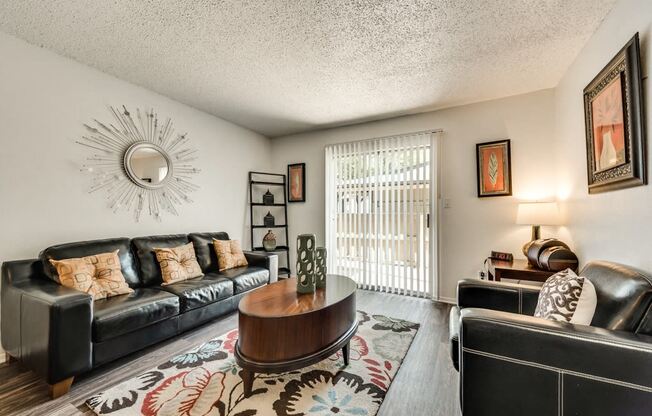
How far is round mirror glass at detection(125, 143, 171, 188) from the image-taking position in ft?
9.29

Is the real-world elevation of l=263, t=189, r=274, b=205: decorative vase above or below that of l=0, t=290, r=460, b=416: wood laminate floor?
above

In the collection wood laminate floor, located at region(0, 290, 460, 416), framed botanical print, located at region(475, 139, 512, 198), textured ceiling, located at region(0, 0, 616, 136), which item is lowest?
wood laminate floor, located at region(0, 290, 460, 416)

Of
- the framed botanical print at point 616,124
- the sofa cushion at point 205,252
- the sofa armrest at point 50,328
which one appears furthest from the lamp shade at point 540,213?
→ the sofa armrest at point 50,328

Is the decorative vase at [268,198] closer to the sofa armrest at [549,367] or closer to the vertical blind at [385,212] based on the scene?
the vertical blind at [385,212]

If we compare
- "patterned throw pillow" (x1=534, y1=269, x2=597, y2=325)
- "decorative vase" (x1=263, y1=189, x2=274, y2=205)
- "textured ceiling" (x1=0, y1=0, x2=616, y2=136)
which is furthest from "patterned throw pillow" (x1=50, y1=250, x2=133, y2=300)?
"patterned throw pillow" (x1=534, y1=269, x2=597, y2=325)

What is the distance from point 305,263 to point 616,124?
2242mm

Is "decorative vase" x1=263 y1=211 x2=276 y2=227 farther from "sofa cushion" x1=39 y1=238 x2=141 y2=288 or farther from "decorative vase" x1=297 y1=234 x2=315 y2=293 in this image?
"decorative vase" x1=297 y1=234 x2=315 y2=293

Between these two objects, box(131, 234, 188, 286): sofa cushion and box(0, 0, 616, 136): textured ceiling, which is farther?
box(131, 234, 188, 286): sofa cushion

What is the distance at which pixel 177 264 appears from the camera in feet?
8.95

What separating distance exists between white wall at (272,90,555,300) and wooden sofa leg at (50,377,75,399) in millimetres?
3606

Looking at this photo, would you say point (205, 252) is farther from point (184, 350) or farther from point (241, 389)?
point (241, 389)

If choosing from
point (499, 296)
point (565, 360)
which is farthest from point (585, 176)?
point (565, 360)

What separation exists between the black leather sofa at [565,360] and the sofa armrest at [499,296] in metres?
0.47

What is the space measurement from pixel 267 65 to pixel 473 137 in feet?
8.45
